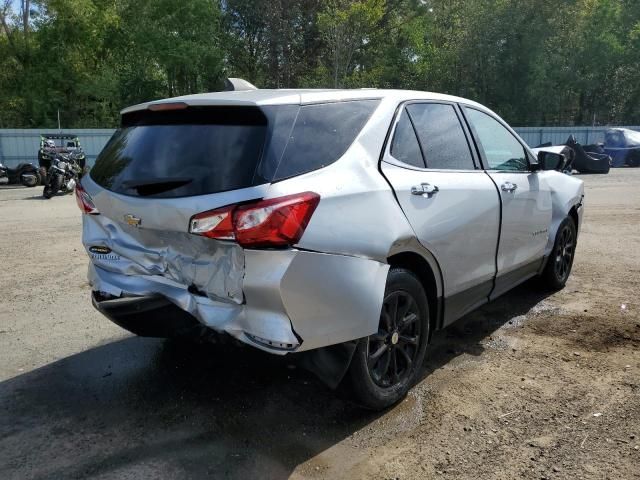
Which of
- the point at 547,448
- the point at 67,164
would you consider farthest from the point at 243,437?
the point at 67,164

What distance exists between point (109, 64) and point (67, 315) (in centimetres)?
2974

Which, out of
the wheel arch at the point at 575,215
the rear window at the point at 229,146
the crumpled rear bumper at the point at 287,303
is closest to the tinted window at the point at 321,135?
the rear window at the point at 229,146

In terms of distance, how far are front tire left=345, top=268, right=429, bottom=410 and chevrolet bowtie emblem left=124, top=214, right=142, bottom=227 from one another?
1.37 m

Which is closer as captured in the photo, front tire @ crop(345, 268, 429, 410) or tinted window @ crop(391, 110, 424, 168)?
front tire @ crop(345, 268, 429, 410)

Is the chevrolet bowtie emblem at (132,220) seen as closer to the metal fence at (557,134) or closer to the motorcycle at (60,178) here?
the motorcycle at (60,178)

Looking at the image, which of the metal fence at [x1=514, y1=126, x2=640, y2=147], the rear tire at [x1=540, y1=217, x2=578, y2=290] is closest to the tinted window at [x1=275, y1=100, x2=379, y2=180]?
the rear tire at [x1=540, y1=217, x2=578, y2=290]

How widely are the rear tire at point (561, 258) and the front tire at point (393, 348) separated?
8.14ft

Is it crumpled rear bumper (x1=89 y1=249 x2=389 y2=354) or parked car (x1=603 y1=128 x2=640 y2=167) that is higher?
parked car (x1=603 y1=128 x2=640 y2=167)

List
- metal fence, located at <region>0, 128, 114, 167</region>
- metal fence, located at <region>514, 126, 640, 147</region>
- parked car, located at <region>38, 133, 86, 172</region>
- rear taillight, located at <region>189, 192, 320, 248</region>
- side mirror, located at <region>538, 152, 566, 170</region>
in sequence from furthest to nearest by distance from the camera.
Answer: metal fence, located at <region>514, 126, 640, 147</region>
metal fence, located at <region>0, 128, 114, 167</region>
parked car, located at <region>38, 133, 86, 172</region>
side mirror, located at <region>538, 152, 566, 170</region>
rear taillight, located at <region>189, 192, 320, 248</region>

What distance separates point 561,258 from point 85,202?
4.45 meters

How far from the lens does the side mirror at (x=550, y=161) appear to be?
5.00 meters

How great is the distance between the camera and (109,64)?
31.3 m

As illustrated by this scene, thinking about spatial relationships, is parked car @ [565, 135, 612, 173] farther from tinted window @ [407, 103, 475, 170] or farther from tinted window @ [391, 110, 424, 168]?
tinted window @ [391, 110, 424, 168]

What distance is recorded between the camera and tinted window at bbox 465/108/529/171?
4.35 metres
